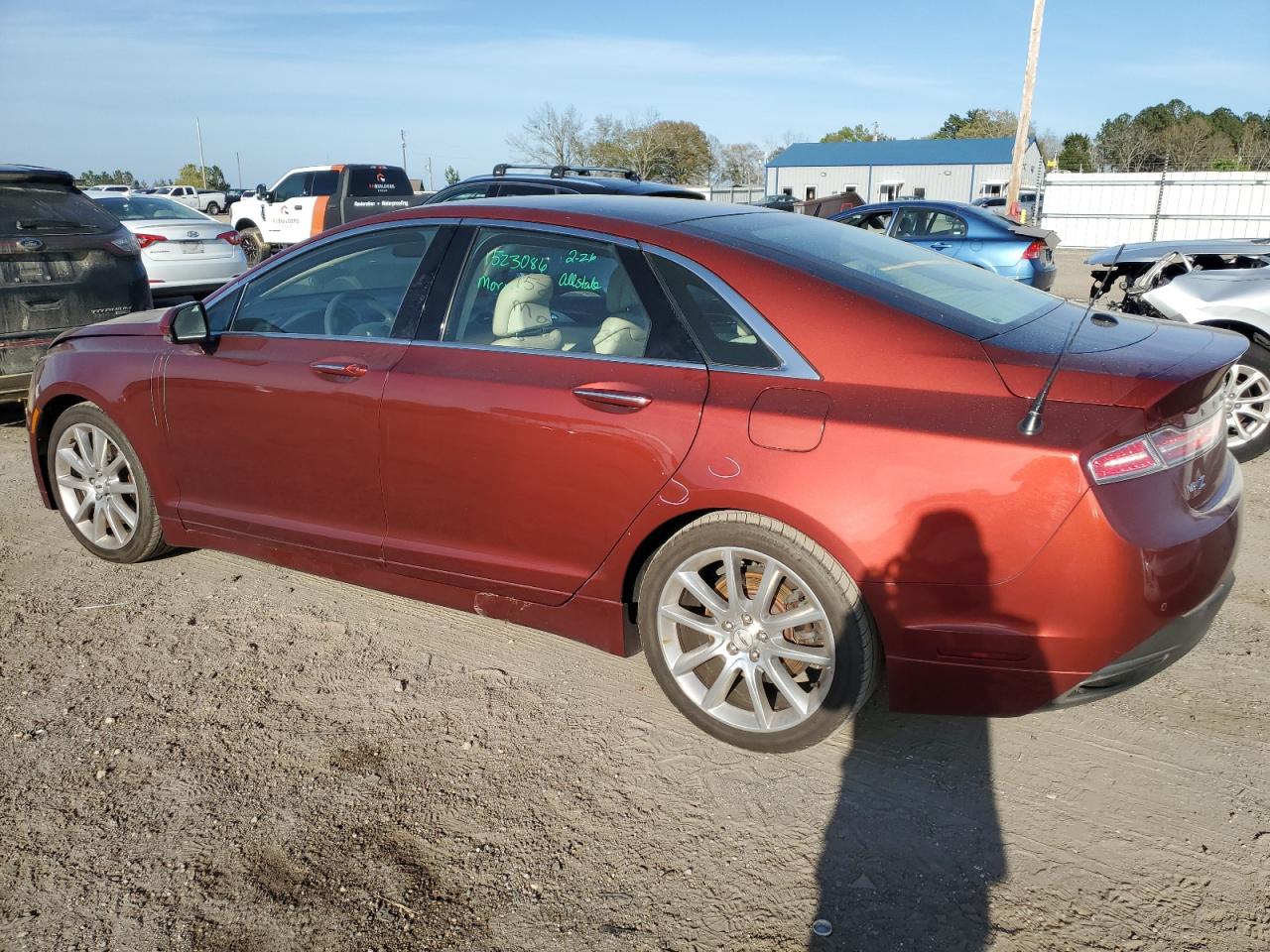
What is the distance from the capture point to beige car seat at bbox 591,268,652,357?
3.21 m

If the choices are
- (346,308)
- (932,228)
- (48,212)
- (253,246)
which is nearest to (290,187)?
(253,246)

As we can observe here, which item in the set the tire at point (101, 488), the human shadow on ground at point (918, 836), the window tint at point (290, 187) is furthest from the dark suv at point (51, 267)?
the window tint at point (290, 187)

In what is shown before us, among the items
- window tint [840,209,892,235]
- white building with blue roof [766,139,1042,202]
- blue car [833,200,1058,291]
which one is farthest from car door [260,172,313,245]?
white building with blue roof [766,139,1042,202]

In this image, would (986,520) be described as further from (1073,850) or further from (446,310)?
(446,310)

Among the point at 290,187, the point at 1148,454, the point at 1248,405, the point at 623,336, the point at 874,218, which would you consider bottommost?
the point at 1248,405

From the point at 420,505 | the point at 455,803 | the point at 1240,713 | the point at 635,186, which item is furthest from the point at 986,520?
the point at 635,186

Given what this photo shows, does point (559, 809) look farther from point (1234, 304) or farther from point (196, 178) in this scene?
point (196, 178)

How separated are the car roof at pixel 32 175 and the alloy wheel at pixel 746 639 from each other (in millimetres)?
6282

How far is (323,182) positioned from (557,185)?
1102cm

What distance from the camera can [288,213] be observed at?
1975cm

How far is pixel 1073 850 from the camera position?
104 inches

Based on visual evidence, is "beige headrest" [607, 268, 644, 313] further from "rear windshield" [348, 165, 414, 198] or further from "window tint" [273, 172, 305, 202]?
"window tint" [273, 172, 305, 202]

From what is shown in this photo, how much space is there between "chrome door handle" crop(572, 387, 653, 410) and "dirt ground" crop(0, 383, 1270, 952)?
1.09 metres

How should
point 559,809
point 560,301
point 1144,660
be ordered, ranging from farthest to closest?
point 560,301, point 559,809, point 1144,660
